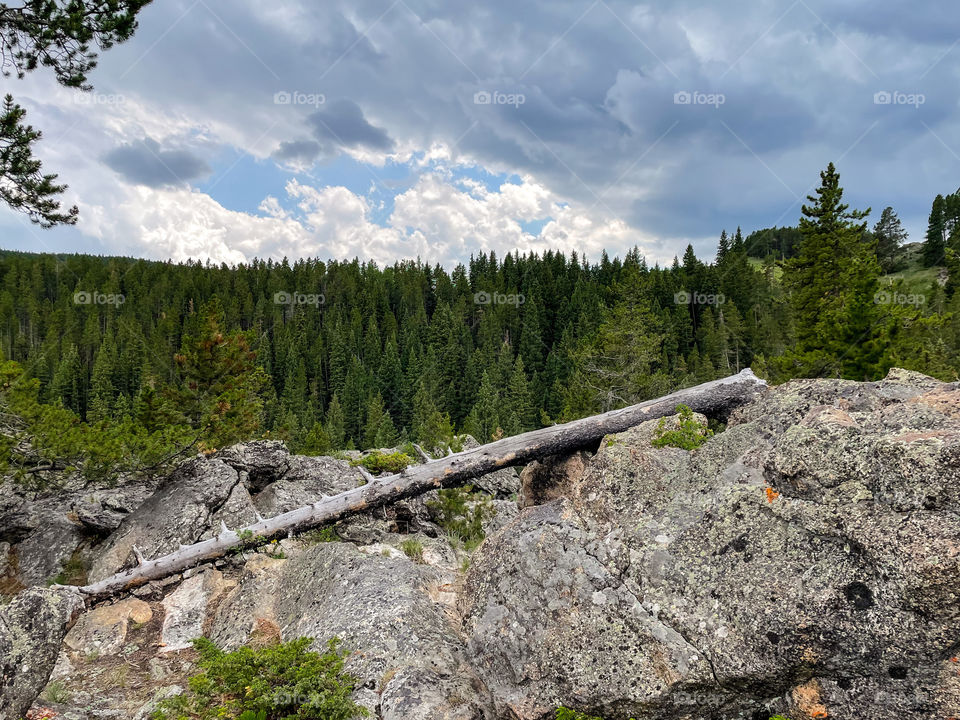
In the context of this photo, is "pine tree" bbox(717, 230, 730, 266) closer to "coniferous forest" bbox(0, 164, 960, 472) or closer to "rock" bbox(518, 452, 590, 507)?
"coniferous forest" bbox(0, 164, 960, 472)

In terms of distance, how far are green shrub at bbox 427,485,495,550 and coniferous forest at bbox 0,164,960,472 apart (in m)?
1.64

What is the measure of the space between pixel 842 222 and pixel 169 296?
164m

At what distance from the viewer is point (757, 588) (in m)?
5.59

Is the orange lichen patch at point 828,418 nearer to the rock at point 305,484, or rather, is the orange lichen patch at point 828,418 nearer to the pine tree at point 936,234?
the rock at point 305,484

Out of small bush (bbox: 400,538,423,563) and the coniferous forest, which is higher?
the coniferous forest

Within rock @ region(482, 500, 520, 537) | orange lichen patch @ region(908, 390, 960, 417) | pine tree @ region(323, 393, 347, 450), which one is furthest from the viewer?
pine tree @ region(323, 393, 347, 450)

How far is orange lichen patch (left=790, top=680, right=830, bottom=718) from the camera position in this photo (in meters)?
5.03

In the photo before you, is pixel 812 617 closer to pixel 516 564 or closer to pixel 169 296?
pixel 516 564

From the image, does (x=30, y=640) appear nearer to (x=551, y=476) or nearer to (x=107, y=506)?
(x=107, y=506)

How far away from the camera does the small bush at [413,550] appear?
1001 cm

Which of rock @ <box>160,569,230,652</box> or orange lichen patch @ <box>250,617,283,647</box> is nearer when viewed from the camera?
orange lichen patch @ <box>250,617,283,647</box>

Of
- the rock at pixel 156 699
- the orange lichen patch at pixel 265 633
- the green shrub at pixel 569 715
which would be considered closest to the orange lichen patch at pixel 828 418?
the green shrub at pixel 569 715

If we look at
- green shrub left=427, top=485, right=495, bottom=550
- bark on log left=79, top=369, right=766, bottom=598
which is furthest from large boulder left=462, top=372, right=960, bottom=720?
green shrub left=427, top=485, right=495, bottom=550

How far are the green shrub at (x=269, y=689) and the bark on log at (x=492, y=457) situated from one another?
14.4 feet
